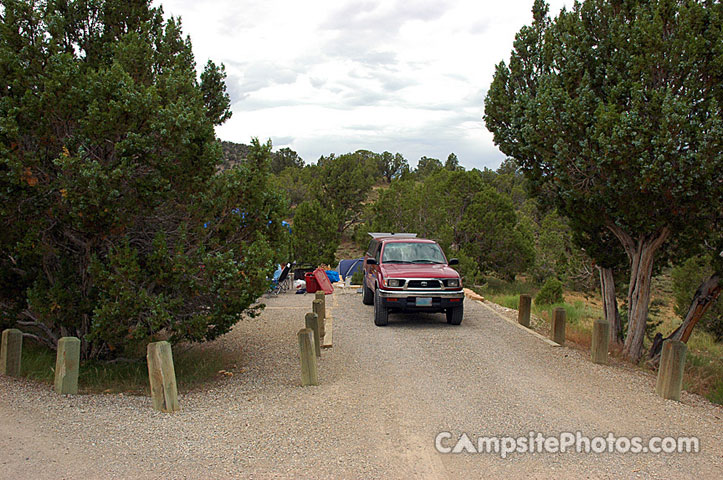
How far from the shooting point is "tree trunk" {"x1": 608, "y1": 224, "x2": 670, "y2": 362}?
408 inches

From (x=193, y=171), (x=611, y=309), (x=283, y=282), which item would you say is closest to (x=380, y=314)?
(x=611, y=309)

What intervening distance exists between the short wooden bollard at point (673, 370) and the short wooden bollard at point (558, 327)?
11.1 feet

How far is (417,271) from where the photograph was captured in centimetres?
1273

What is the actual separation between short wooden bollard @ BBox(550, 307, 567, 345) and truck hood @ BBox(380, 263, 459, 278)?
7.51 feet

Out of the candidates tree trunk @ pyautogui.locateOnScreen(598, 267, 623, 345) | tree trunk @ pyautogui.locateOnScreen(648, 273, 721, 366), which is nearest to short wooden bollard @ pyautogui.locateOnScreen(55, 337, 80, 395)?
tree trunk @ pyautogui.locateOnScreen(648, 273, 721, 366)

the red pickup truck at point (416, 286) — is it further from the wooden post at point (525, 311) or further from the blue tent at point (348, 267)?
the blue tent at point (348, 267)

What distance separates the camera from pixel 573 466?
5.16m

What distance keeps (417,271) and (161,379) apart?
711 cm

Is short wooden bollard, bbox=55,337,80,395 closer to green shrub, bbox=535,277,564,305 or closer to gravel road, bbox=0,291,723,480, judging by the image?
gravel road, bbox=0,291,723,480

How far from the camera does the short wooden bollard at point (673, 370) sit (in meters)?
7.57

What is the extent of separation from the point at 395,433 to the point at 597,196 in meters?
5.96

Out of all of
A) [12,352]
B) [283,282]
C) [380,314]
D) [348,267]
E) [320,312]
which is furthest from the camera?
[348,267]

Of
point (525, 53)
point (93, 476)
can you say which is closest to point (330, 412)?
point (93, 476)

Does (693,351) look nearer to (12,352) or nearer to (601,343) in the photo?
(601,343)
